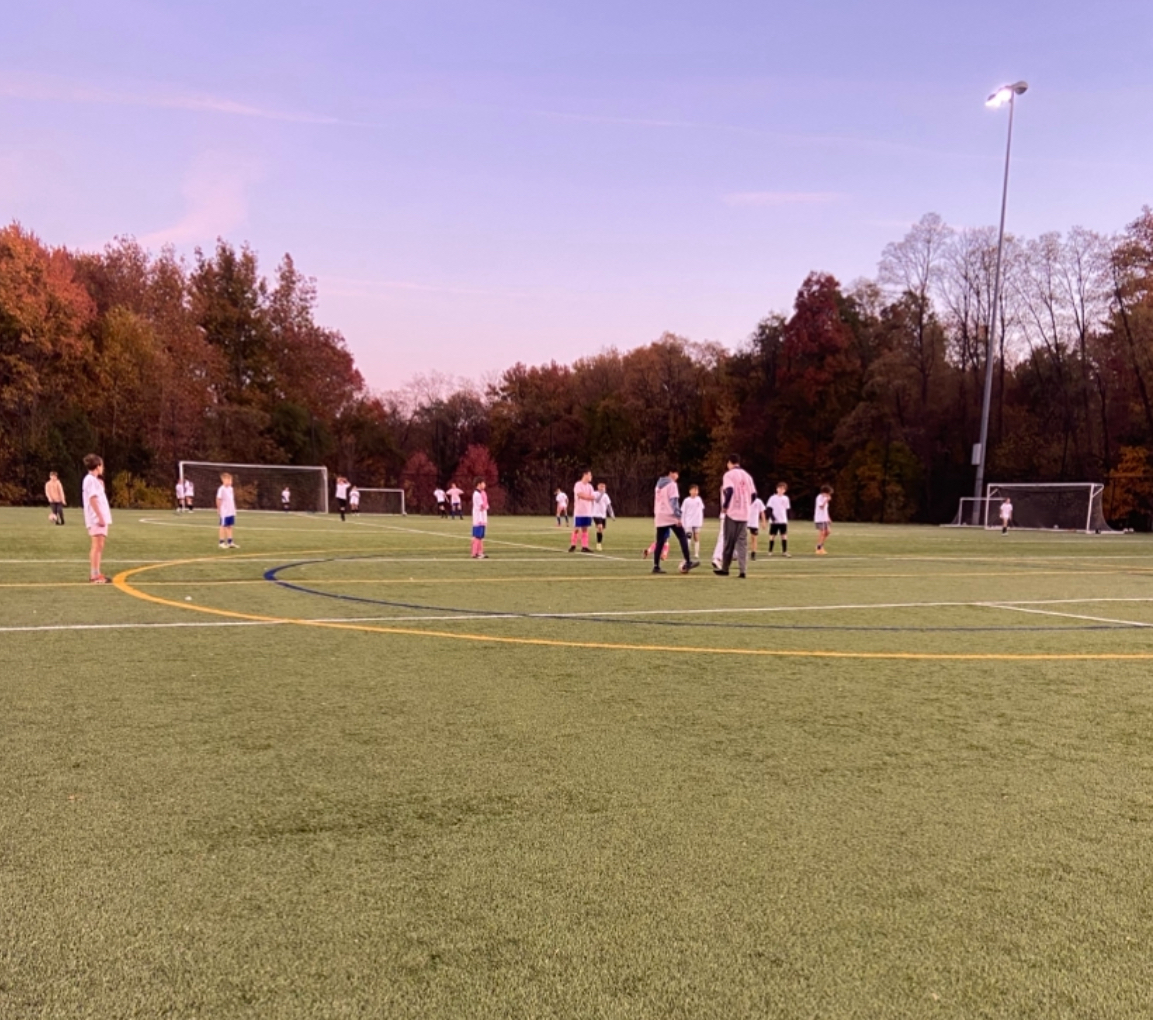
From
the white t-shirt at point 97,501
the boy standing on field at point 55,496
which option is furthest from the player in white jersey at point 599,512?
the boy standing on field at point 55,496

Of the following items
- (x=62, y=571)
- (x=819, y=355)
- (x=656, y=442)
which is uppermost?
(x=819, y=355)

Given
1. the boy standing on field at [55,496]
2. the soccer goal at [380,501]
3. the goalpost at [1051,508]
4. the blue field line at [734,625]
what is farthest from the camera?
the soccer goal at [380,501]

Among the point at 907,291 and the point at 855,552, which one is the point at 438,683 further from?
the point at 907,291

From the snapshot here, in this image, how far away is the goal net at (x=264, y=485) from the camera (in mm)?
51281

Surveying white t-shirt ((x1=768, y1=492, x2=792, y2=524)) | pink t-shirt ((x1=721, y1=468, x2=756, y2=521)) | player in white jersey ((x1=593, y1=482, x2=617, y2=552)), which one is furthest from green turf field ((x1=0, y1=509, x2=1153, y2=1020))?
player in white jersey ((x1=593, y1=482, x2=617, y2=552))

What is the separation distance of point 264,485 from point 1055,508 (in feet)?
143

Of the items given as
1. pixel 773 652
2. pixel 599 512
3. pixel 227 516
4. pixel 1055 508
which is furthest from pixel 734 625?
pixel 1055 508

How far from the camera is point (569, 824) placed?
3598 mm

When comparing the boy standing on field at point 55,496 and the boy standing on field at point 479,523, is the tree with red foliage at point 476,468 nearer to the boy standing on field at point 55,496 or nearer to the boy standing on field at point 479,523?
the boy standing on field at point 55,496

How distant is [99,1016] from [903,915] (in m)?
2.38

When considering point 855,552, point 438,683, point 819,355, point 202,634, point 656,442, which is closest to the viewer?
point 438,683

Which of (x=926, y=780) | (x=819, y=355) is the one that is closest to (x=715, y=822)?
(x=926, y=780)

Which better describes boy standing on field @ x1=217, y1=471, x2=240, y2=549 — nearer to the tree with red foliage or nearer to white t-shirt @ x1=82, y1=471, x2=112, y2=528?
white t-shirt @ x1=82, y1=471, x2=112, y2=528

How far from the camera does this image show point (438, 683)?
620cm
